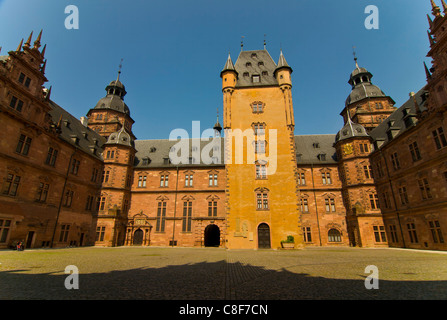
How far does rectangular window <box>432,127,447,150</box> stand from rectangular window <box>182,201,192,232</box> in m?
27.3

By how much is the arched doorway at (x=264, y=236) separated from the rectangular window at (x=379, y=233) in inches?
516

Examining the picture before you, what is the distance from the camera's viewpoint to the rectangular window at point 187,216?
29930 millimetres

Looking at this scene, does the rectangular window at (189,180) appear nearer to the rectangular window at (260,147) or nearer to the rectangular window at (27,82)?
the rectangular window at (260,147)

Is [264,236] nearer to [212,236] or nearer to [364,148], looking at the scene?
[212,236]

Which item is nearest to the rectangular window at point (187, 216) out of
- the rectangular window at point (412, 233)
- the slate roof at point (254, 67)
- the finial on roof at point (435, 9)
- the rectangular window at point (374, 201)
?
the slate roof at point (254, 67)

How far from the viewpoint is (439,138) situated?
1931cm

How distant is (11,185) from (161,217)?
16.2m

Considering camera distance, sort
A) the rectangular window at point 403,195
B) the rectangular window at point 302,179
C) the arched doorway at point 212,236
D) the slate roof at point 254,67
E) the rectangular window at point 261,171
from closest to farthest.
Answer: the rectangular window at point 403,195 → the rectangular window at point 261,171 → the slate roof at point 254,67 → the rectangular window at point 302,179 → the arched doorway at point 212,236

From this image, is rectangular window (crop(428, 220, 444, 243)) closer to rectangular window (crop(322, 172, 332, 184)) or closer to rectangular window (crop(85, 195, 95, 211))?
rectangular window (crop(322, 172, 332, 184))

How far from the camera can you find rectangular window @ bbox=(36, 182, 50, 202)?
70.3 feet

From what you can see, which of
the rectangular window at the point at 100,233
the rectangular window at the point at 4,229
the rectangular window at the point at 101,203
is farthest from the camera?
the rectangular window at the point at 101,203

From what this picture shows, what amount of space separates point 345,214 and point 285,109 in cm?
1639

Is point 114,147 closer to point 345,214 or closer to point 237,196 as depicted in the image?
point 237,196

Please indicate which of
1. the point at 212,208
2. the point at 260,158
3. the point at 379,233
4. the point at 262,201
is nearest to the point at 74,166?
the point at 212,208
